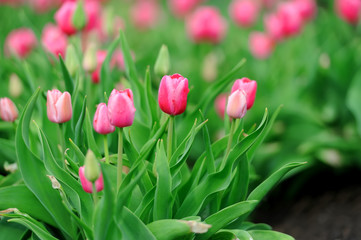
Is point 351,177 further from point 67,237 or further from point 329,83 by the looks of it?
point 67,237

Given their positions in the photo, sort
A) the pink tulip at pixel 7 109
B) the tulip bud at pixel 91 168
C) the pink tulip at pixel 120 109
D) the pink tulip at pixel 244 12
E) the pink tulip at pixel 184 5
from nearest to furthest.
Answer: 1. the tulip bud at pixel 91 168
2. the pink tulip at pixel 120 109
3. the pink tulip at pixel 7 109
4. the pink tulip at pixel 244 12
5. the pink tulip at pixel 184 5

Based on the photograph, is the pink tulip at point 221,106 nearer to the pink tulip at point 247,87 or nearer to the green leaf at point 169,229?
the pink tulip at point 247,87

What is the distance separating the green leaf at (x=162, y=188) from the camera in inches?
54.7

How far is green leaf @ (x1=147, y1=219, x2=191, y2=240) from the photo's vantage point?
53.0 inches

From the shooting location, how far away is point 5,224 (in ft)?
5.37

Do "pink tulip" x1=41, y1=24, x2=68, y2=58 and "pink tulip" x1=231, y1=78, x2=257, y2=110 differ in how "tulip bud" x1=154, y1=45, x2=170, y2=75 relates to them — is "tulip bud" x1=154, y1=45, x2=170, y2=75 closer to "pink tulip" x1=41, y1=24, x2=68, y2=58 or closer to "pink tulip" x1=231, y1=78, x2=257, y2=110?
"pink tulip" x1=231, y1=78, x2=257, y2=110

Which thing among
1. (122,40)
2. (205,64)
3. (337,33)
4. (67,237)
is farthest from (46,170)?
(337,33)

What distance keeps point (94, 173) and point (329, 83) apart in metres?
1.96

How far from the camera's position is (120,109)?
132 cm

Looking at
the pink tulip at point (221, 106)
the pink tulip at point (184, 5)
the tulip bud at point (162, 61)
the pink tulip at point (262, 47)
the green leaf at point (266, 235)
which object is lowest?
the pink tulip at point (221, 106)

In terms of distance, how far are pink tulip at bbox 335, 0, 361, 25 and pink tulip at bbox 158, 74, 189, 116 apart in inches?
87.2

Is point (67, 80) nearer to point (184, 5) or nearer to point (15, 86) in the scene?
point (15, 86)

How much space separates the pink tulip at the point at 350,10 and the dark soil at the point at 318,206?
42.2 inches

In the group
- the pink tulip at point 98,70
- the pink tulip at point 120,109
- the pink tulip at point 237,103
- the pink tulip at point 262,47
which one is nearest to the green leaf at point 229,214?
the pink tulip at point 237,103
